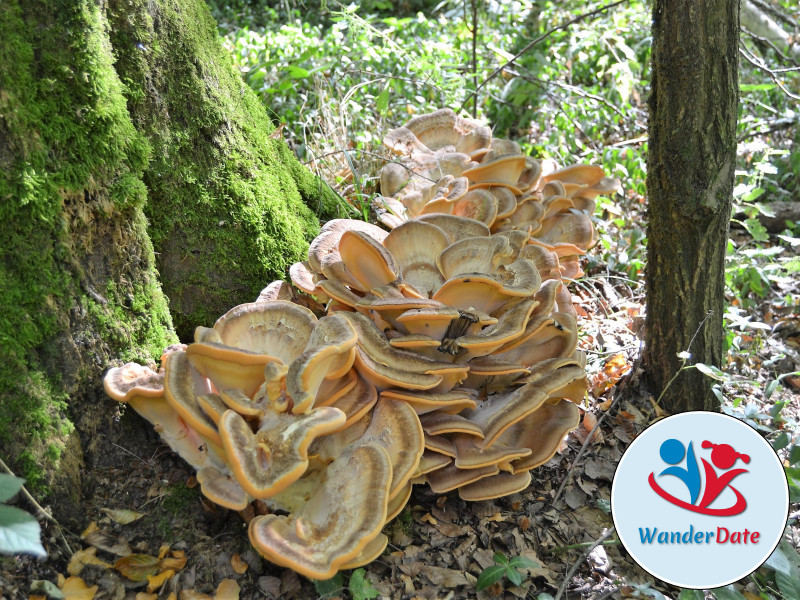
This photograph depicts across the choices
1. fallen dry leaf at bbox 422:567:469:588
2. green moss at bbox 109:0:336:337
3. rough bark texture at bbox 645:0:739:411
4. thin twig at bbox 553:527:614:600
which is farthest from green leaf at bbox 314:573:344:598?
rough bark texture at bbox 645:0:739:411

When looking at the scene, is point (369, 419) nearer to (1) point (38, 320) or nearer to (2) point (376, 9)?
(1) point (38, 320)

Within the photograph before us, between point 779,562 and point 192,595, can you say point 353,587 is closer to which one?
point 192,595

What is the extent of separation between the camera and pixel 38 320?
2709 millimetres

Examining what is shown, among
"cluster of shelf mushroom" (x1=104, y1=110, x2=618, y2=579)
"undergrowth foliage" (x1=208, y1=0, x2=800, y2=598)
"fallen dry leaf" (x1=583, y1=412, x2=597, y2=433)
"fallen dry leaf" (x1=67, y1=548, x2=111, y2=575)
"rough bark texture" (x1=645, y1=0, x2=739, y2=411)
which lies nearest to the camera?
"cluster of shelf mushroom" (x1=104, y1=110, x2=618, y2=579)

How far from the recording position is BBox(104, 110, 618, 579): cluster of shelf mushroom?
243 cm

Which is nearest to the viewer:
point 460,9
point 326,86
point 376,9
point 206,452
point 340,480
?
point 340,480

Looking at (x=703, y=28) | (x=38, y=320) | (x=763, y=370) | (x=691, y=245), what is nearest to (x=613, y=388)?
(x=691, y=245)

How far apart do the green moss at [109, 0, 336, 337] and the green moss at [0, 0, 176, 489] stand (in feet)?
1.16

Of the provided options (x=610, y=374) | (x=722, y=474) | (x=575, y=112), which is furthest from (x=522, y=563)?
(x=575, y=112)

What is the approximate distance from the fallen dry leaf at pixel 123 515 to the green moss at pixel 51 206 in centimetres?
34

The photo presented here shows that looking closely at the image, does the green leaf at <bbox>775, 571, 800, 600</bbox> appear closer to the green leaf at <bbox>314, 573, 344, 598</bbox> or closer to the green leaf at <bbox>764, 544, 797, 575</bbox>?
the green leaf at <bbox>764, 544, 797, 575</bbox>

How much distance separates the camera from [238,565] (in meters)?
2.78

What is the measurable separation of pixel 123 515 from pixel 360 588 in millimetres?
1188

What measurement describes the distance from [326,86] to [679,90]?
4.92 m
